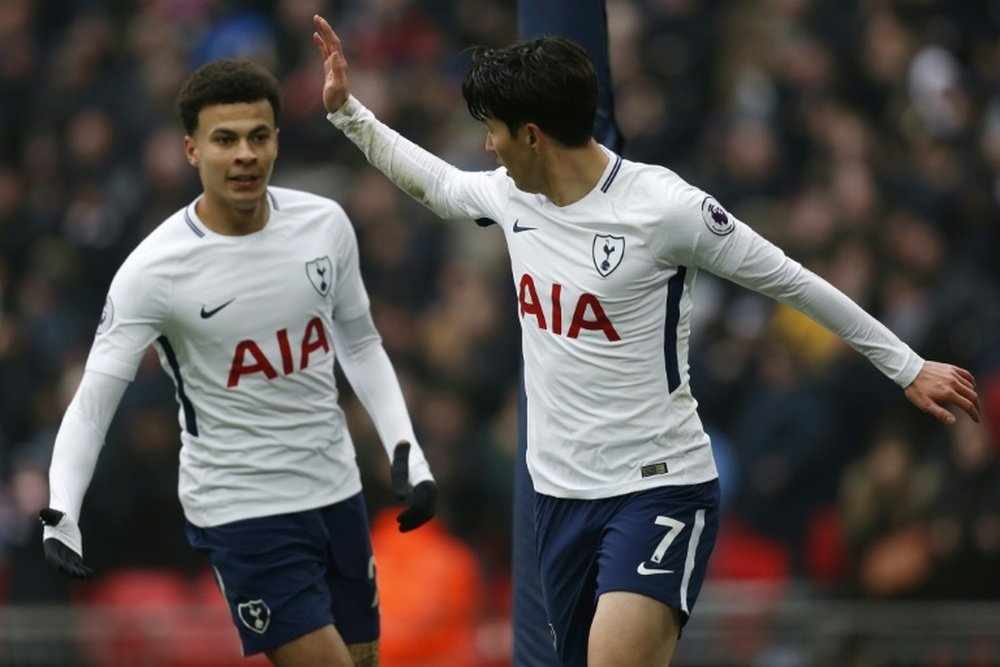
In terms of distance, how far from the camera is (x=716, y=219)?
5.91 meters

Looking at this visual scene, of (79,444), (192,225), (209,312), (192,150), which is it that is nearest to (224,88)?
(192,150)

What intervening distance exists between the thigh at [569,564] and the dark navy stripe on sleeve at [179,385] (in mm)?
1246

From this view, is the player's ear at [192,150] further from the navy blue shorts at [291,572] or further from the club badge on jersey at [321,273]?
the navy blue shorts at [291,572]

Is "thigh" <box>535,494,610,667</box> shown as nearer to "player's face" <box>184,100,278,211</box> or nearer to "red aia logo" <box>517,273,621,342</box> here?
"red aia logo" <box>517,273,621,342</box>

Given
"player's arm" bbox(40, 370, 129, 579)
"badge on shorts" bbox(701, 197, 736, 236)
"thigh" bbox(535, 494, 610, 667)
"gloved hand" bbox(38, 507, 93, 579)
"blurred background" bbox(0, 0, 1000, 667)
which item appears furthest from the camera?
"blurred background" bbox(0, 0, 1000, 667)

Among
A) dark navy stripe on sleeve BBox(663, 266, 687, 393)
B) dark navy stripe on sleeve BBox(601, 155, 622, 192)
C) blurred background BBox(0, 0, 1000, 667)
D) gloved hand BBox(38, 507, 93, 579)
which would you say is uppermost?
dark navy stripe on sleeve BBox(601, 155, 622, 192)

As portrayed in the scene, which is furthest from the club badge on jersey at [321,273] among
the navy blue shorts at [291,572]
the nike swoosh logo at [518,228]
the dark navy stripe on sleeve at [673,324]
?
the dark navy stripe on sleeve at [673,324]

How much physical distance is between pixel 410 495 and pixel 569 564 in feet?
2.11

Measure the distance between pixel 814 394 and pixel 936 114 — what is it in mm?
2202

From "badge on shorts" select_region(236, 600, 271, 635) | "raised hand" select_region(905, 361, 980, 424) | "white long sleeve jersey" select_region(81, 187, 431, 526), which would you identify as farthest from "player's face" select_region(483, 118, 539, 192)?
"badge on shorts" select_region(236, 600, 271, 635)

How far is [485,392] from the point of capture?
464 inches

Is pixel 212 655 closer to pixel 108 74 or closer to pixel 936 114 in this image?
pixel 936 114

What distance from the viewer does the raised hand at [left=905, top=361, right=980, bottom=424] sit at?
19.4 ft

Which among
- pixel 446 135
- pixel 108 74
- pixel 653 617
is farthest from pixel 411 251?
pixel 653 617
